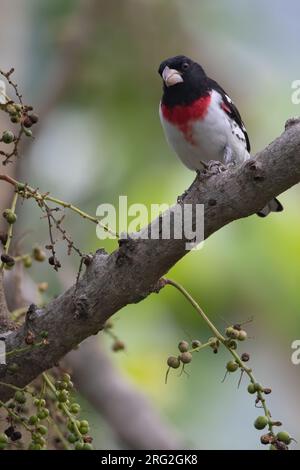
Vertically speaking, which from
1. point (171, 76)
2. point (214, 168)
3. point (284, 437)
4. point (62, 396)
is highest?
point (171, 76)

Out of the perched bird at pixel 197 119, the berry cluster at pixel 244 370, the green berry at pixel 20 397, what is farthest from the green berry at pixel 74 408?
the perched bird at pixel 197 119

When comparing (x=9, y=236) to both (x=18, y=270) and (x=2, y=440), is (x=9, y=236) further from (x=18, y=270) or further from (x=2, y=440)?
(x=18, y=270)

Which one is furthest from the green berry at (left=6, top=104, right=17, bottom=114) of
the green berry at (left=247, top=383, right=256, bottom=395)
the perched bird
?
the perched bird

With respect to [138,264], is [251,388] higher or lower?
lower

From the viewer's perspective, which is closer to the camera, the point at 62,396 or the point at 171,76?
the point at 62,396

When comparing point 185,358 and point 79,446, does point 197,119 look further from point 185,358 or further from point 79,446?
point 79,446

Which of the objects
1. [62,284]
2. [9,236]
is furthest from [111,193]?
[9,236]

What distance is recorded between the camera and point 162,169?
4.43m

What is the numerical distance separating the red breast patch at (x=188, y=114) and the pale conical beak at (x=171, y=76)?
10 centimetres

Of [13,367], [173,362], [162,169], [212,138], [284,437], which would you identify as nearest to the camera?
[284,437]

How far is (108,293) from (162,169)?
2434 millimetres

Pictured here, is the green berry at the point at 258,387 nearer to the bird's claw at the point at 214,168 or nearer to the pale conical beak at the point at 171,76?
the bird's claw at the point at 214,168

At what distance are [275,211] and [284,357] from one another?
0.96m

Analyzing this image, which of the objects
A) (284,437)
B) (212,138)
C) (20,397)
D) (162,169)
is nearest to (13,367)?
(20,397)
